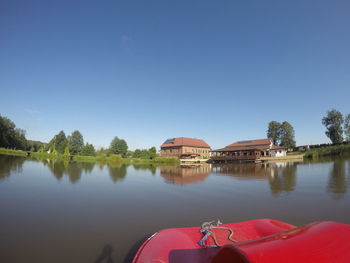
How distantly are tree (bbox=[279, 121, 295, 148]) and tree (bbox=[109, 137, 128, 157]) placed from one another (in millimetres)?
48525

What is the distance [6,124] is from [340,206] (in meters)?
61.6

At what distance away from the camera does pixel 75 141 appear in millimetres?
66250

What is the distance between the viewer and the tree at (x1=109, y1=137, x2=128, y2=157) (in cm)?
4672

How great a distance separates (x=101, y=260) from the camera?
3107mm

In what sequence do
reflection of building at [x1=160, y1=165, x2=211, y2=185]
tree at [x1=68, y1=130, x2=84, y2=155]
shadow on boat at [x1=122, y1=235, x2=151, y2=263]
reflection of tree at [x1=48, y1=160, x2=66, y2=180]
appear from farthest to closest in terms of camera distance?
Answer: tree at [x1=68, y1=130, x2=84, y2=155], reflection of tree at [x1=48, y1=160, x2=66, y2=180], reflection of building at [x1=160, y1=165, x2=211, y2=185], shadow on boat at [x1=122, y1=235, x2=151, y2=263]

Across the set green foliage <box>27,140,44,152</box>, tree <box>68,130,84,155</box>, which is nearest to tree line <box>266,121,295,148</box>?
tree <box>68,130,84,155</box>

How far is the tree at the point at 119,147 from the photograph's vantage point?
46.7 m

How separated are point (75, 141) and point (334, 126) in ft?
282

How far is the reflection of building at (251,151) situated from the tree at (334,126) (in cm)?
2387

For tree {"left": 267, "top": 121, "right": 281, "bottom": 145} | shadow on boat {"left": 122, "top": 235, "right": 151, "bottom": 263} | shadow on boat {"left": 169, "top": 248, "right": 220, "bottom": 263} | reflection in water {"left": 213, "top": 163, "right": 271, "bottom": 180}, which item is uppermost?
tree {"left": 267, "top": 121, "right": 281, "bottom": 145}

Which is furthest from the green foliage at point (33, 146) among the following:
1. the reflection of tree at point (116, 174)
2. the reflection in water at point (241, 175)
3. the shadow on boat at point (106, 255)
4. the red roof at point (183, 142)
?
the shadow on boat at point (106, 255)

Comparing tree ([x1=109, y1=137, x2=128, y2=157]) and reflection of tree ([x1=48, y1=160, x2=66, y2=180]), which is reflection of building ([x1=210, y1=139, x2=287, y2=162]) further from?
reflection of tree ([x1=48, y1=160, x2=66, y2=180])

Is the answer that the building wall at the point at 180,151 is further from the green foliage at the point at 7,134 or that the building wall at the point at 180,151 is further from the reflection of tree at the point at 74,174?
the green foliage at the point at 7,134

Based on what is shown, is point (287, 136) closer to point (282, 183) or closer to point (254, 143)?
point (254, 143)
